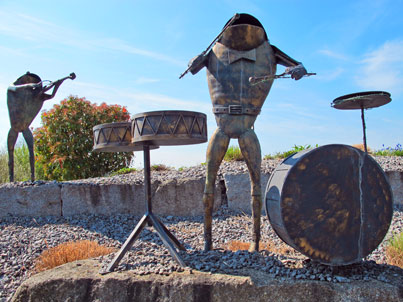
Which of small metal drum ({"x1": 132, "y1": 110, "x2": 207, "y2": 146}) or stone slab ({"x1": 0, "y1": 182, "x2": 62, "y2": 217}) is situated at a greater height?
small metal drum ({"x1": 132, "y1": 110, "x2": 207, "y2": 146})

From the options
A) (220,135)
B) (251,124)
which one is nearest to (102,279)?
(220,135)

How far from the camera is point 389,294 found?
2.93 m

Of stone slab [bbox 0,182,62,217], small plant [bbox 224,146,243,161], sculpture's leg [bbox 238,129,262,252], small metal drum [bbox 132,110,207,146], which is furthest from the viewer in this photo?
small plant [bbox 224,146,243,161]

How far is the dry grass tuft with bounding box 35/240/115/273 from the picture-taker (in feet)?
15.1

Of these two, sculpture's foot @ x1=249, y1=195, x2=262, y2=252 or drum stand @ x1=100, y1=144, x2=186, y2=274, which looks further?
sculpture's foot @ x1=249, y1=195, x2=262, y2=252

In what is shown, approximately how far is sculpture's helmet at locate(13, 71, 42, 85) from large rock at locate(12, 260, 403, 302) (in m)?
5.33

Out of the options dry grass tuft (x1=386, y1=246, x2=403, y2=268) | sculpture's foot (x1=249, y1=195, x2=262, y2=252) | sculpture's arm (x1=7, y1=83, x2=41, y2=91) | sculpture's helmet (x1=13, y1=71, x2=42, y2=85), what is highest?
sculpture's helmet (x1=13, y1=71, x2=42, y2=85)

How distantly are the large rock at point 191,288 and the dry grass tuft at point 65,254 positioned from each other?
1.22 meters

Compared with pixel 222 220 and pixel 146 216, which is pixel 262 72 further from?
pixel 222 220

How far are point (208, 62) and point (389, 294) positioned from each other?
9.27ft

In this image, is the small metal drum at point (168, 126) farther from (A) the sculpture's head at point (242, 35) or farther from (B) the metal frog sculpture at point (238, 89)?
(A) the sculpture's head at point (242, 35)

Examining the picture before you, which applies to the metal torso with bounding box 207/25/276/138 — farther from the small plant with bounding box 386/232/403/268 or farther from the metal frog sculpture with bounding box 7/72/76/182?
the metal frog sculpture with bounding box 7/72/76/182

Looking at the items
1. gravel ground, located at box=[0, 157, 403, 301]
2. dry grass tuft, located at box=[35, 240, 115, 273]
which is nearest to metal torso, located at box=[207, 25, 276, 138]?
gravel ground, located at box=[0, 157, 403, 301]

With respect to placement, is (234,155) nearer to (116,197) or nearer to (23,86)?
(116,197)
